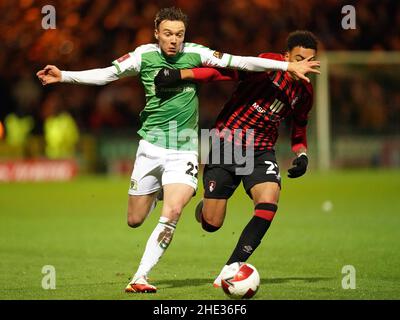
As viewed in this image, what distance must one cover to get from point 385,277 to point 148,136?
8.13 feet

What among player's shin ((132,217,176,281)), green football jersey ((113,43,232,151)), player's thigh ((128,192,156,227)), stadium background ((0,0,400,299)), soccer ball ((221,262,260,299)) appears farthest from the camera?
stadium background ((0,0,400,299))

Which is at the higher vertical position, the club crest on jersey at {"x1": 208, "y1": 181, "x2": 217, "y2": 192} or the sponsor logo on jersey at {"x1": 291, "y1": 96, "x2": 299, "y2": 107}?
the sponsor logo on jersey at {"x1": 291, "y1": 96, "x2": 299, "y2": 107}

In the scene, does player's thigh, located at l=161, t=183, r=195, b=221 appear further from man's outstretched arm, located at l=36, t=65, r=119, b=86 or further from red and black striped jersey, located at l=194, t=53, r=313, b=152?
man's outstretched arm, located at l=36, t=65, r=119, b=86

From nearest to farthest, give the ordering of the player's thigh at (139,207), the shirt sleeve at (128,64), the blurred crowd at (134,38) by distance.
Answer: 1. the shirt sleeve at (128,64)
2. the player's thigh at (139,207)
3. the blurred crowd at (134,38)

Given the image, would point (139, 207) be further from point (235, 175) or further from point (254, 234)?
point (254, 234)

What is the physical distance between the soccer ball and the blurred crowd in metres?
17.3

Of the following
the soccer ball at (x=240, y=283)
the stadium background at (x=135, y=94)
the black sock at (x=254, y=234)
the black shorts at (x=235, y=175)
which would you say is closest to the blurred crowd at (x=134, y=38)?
the stadium background at (x=135, y=94)

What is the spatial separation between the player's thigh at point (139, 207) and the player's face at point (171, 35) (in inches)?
50.4

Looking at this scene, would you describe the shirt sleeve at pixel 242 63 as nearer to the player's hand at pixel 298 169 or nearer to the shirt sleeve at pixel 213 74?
the shirt sleeve at pixel 213 74

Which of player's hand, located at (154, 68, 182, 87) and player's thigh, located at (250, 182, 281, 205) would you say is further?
player's thigh, located at (250, 182, 281, 205)

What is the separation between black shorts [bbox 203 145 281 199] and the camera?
29.7 feet

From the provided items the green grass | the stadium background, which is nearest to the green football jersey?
the green grass

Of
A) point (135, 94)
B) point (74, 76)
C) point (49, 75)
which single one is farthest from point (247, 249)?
point (135, 94)

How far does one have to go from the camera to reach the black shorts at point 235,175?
356 inches
